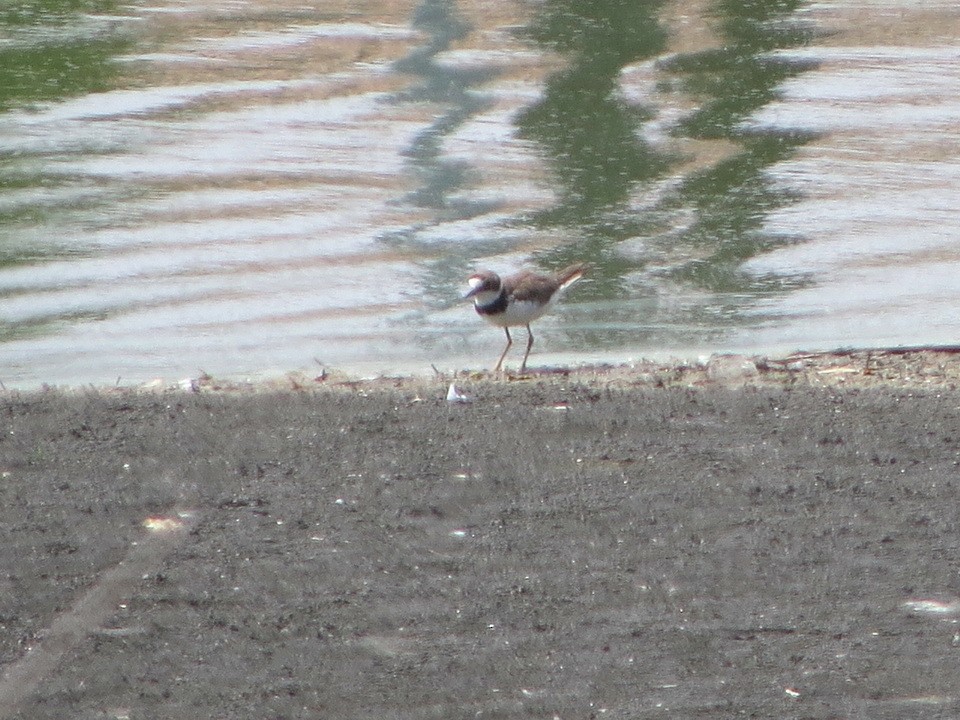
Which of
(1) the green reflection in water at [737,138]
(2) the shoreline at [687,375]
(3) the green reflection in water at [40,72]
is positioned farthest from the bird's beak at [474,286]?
(3) the green reflection in water at [40,72]

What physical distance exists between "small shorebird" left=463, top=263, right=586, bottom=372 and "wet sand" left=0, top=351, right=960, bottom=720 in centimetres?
50

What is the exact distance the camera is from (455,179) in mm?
10836

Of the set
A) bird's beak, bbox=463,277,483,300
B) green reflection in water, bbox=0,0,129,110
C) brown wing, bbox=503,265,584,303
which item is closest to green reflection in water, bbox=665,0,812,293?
brown wing, bbox=503,265,584,303

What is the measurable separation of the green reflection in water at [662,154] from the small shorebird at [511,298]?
44cm

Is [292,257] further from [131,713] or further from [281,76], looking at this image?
[131,713]

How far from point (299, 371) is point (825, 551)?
3105 millimetres

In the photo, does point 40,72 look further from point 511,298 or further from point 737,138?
point 511,298

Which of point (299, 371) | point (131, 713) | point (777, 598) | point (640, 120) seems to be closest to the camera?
point (131, 713)

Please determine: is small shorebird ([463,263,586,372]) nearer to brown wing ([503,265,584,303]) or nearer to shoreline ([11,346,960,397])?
brown wing ([503,265,584,303])

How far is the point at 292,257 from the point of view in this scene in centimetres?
951

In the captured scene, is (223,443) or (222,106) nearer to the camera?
(223,443)

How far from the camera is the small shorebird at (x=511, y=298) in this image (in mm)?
7805

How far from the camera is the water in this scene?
8328 millimetres

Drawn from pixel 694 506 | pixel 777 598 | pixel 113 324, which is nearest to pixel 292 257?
pixel 113 324
